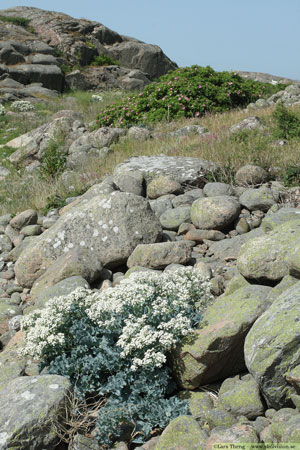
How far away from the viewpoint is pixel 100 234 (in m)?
6.54

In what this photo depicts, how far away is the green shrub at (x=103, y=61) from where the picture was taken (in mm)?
33094

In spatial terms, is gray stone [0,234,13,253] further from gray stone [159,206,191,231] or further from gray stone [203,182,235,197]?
gray stone [203,182,235,197]

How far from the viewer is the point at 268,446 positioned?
2.78 metres

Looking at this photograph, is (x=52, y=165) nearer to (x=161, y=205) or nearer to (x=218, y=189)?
(x=161, y=205)

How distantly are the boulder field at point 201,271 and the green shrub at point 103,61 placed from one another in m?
26.1

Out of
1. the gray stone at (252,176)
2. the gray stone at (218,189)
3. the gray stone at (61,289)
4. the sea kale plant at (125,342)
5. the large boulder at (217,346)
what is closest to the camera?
the sea kale plant at (125,342)

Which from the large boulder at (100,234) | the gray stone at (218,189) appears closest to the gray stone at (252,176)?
the gray stone at (218,189)

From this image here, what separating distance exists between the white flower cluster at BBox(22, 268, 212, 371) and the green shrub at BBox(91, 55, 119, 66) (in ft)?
102

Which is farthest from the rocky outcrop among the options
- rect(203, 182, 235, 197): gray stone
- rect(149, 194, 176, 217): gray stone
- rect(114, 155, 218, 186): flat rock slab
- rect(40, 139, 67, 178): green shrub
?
rect(203, 182, 235, 197): gray stone

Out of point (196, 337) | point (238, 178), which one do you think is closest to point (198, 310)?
point (196, 337)

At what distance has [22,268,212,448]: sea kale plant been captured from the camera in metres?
3.54

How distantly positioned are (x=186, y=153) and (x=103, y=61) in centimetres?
2601

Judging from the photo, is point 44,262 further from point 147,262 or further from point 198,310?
point 198,310

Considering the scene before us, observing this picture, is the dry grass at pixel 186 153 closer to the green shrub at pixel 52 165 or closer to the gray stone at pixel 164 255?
the green shrub at pixel 52 165
